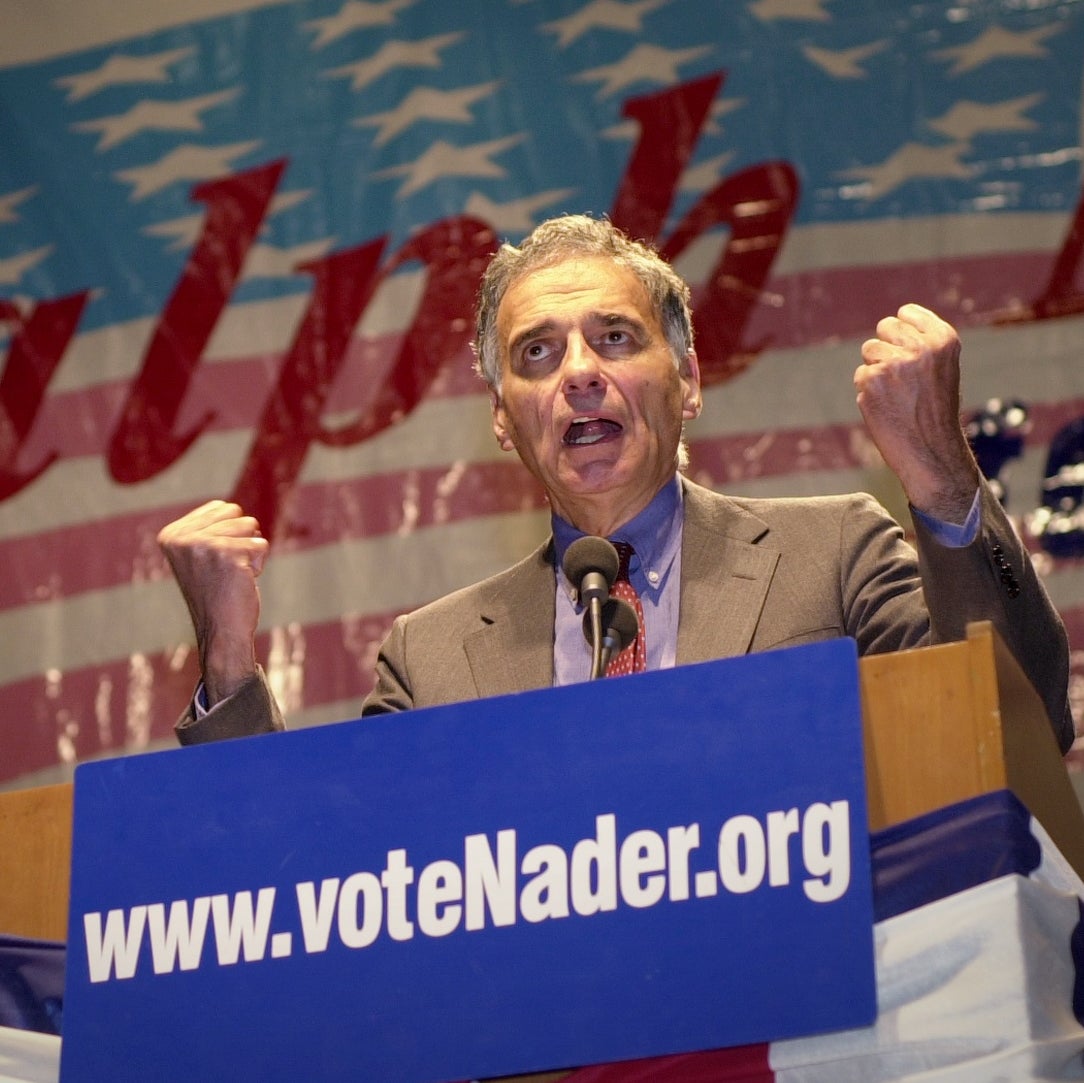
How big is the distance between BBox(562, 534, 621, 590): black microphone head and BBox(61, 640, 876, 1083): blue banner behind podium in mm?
357

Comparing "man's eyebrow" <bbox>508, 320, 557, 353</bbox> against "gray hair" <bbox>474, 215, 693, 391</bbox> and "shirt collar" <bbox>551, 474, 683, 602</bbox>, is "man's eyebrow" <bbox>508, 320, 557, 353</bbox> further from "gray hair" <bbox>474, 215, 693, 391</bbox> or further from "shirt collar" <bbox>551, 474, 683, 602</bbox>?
"shirt collar" <bbox>551, 474, 683, 602</bbox>

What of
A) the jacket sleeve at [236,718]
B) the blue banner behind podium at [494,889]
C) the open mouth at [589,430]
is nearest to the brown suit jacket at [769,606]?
the jacket sleeve at [236,718]

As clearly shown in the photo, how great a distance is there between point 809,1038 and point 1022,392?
241cm

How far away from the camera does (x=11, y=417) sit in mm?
3900

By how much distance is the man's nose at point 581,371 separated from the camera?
2424 mm

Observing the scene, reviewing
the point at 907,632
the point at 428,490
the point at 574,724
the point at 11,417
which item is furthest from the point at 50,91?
the point at 574,724

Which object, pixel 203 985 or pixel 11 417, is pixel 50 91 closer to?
pixel 11 417

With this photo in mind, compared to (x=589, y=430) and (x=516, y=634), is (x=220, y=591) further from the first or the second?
(x=589, y=430)

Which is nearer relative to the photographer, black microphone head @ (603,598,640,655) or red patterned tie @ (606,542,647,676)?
black microphone head @ (603,598,640,655)

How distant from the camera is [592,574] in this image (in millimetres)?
1767

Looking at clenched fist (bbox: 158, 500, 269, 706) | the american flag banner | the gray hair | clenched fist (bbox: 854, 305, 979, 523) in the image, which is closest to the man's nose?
the gray hair

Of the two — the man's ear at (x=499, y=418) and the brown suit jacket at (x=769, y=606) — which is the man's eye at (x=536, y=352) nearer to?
the man's ear at (x=499, y=418)

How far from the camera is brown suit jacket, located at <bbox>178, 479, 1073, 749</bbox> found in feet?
5.75

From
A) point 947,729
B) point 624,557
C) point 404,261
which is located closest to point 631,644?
point 624,557
